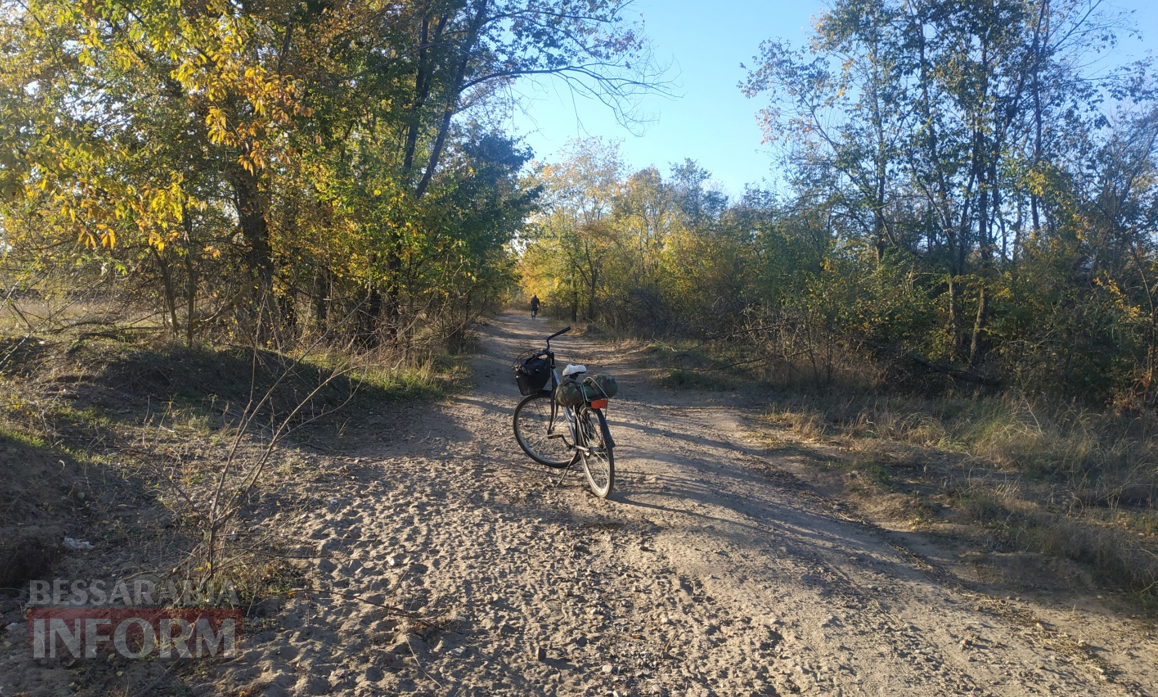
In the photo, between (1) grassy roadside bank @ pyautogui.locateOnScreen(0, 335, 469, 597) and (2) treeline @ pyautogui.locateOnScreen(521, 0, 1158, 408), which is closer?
(1) grassy roadside bank @ pyautogui.locateOnScreen(0, 335, 469, 597)

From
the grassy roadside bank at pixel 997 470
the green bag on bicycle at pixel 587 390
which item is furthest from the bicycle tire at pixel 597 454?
the grassy roadside bank at pixel 997 470

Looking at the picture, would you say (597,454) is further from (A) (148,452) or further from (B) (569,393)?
(A) (148,452)

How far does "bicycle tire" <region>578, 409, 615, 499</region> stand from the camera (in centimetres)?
570

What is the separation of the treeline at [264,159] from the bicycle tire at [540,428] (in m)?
2.19

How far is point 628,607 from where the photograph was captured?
152 inches

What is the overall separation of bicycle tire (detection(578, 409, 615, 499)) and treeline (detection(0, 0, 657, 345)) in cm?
263

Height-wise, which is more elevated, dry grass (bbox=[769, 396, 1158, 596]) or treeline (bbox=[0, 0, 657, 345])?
treeline (bbox=[0, 0, 657, 345])

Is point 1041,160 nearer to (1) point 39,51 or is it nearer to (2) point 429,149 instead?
(2) point 429,149

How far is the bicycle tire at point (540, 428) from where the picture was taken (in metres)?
6.88

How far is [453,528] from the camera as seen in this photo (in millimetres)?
4836

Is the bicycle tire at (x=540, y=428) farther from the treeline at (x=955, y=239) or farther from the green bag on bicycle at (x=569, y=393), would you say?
the treeline at (x=955, y=239)

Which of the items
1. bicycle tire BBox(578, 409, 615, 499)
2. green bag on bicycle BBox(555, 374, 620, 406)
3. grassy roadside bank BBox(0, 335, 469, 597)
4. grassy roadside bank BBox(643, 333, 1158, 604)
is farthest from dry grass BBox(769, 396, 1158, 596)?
grassy roadside bank BBox(0, 335, 469, 597)

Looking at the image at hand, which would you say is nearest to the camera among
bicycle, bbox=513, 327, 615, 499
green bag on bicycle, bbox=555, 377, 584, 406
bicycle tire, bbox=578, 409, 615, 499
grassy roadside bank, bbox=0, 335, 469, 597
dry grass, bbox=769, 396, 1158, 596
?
grassy roadside bank, bbox=0, 335, 469, 597

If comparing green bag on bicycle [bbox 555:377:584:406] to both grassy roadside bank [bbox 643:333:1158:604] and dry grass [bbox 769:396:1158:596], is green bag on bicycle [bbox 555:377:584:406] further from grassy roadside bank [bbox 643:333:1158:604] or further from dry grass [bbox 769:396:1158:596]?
dry grass [bbox 769:396:1158:596]
